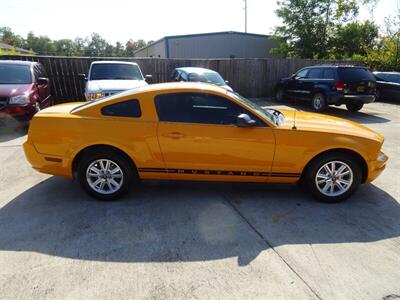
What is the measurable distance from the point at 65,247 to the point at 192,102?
→ 85.5 inches

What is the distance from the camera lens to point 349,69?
34.4ft

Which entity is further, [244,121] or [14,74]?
[14,74]

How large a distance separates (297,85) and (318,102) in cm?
162

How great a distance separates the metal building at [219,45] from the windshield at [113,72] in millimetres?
20122

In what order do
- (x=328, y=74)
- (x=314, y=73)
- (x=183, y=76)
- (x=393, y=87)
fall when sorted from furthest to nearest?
(x=393, y=87), (x=314, y=73), (x=328, y=74), (x=183, y=76)

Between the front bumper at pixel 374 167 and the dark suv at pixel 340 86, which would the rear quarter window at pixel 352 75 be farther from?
the front bumper at pixel 374 167

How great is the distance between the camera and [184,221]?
11.6 ft

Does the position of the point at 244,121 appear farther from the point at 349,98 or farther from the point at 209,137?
the point at 349,98

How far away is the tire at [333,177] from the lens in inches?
154

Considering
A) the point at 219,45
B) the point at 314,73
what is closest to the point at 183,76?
the point at 314,73

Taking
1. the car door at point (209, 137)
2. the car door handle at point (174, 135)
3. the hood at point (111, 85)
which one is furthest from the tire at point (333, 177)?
the hood at point (111, 85)

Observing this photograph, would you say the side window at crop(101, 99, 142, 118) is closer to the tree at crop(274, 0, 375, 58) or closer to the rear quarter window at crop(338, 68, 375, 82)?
the rear quarter window at crop(338, 68, 375, 82)

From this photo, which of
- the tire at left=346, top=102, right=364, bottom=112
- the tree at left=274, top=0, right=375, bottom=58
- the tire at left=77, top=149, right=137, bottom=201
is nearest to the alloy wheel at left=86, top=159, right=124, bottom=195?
the tire at left=77, top=149, right=137, bottom=201

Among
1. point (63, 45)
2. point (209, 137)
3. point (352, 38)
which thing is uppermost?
point (63, 45)
